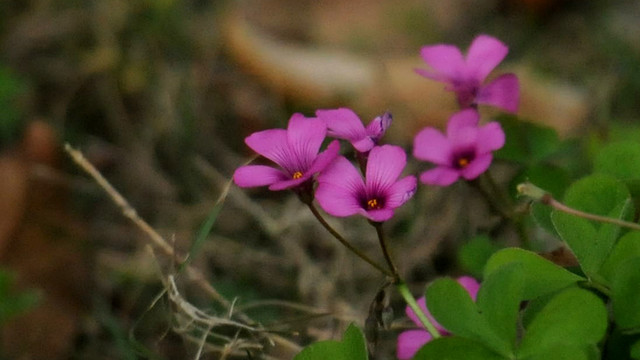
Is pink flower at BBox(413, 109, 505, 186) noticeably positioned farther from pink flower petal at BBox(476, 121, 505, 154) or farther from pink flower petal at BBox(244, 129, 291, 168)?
pink flower petal at BBox(244, 129, 291, 168)

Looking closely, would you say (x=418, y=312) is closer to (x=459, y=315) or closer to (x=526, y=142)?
(x=459, y=315)

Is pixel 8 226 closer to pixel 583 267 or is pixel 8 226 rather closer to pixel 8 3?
pixel 8 3

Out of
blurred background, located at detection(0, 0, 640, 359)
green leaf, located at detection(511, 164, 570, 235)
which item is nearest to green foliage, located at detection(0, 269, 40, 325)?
blurred background, located at detection(0, 0, 640, 359)

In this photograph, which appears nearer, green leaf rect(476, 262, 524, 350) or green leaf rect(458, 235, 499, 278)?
green leaf rect(476, 262, 524, 350)

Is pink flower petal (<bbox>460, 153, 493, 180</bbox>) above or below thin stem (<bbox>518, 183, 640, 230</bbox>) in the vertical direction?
below

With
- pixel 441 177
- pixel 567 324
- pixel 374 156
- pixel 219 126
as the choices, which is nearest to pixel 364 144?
pixel 374 156
